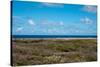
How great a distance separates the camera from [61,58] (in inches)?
112

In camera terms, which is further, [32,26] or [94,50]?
[94,50]

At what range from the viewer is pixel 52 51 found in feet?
9.33

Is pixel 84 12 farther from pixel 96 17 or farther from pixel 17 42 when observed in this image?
pixel 17 42

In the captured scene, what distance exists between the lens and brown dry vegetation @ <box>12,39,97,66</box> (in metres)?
2.71

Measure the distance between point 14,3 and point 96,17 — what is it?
3.99 feet

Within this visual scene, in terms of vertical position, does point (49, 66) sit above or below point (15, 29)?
below

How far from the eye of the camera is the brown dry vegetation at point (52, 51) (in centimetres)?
271

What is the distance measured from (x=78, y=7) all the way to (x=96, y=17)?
0.32 metres

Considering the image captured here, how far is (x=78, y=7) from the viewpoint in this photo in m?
2.94
